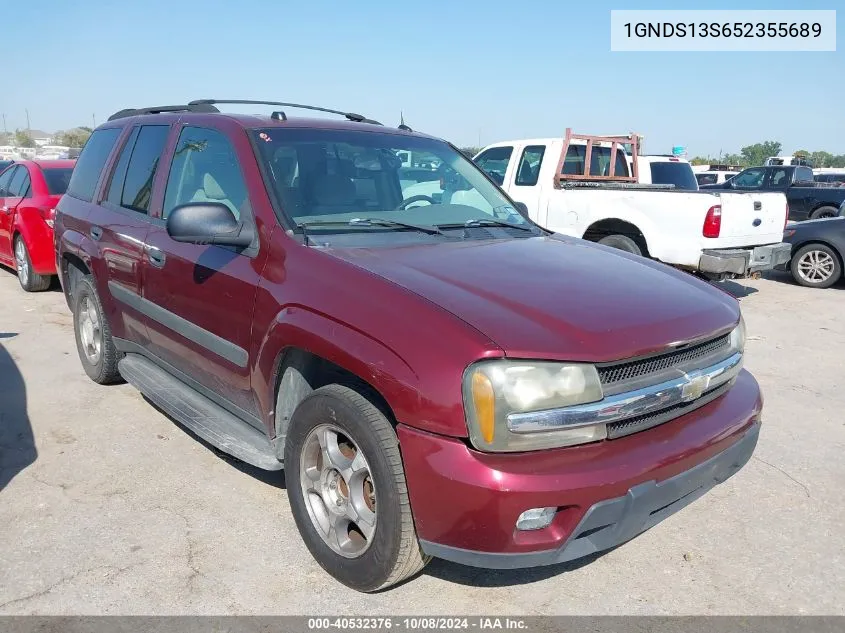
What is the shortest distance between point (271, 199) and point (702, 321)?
75.5 inches

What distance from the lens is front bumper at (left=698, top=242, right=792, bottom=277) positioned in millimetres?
7551

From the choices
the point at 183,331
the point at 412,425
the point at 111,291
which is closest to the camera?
the point at 412,425

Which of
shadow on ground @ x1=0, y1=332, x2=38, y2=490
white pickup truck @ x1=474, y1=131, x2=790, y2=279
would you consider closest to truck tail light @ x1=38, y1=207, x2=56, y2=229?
shadow on ground @ x1=0, y1=332, x2=38, y2=490

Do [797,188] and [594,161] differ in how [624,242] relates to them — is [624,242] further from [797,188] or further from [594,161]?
[797,188]

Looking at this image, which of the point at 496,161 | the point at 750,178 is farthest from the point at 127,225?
the point at 750,178

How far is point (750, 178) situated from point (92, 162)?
52.9 feet

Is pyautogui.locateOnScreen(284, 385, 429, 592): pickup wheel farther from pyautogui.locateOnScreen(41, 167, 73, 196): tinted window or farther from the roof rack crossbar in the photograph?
pyautogui.locateOnScreen(41, 167, 73, 196): tinted window

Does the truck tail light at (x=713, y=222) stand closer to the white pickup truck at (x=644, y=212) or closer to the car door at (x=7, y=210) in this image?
the white pickup truck at (x=644, y=212)

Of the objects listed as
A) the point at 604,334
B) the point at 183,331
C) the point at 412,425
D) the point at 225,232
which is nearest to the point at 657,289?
the point at 604,334

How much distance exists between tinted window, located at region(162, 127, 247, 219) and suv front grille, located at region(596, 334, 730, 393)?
1666mm

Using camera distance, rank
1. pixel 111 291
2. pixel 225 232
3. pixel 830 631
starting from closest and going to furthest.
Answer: pixel 830 631, pixel 225 232, pixel 111 291

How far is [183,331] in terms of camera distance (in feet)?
11.7

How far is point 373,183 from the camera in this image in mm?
3572

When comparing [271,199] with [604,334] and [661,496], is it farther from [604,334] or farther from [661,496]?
[661,496]
